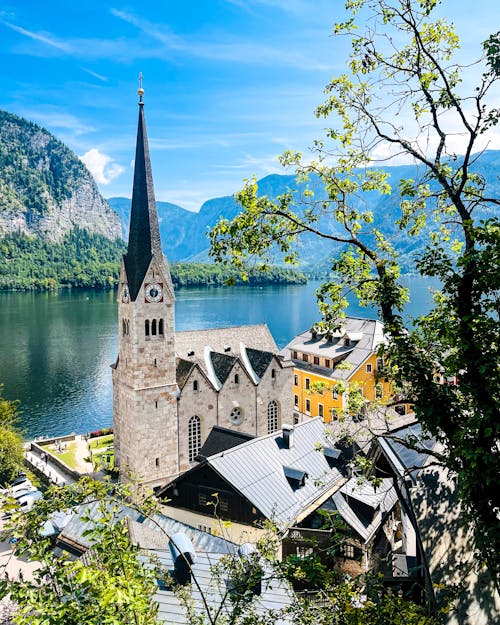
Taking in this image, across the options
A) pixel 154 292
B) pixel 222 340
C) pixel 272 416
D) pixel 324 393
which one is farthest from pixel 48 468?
pixel 324 393

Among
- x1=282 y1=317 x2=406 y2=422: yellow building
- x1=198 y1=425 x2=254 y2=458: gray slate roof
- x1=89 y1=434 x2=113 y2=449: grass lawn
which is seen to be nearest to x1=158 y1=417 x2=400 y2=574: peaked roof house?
x1=198 y1=425 x2=254 y2=458: gray slate roof

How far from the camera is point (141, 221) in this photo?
36.3m

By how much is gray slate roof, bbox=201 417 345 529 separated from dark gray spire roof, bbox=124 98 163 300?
47.6 ft

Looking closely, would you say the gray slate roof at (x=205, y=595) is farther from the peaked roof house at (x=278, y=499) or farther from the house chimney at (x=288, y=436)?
the house chimney at (x=288, y=436)

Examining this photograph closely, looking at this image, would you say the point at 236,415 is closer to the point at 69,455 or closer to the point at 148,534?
the point at 69,455

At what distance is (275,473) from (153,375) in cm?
1344

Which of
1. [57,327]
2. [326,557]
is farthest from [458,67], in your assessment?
[57,327]

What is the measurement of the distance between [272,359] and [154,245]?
14.4 metres

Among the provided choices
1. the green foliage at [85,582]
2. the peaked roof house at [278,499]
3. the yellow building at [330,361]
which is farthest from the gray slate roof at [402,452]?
the yellow building at [330,361]

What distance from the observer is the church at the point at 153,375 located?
36.2 meters

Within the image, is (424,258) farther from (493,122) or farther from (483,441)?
(483,441)

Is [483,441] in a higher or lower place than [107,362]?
higher

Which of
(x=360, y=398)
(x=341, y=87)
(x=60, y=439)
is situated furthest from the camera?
(x=60, y=439)

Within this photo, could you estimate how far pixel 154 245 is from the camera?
37.0 m
